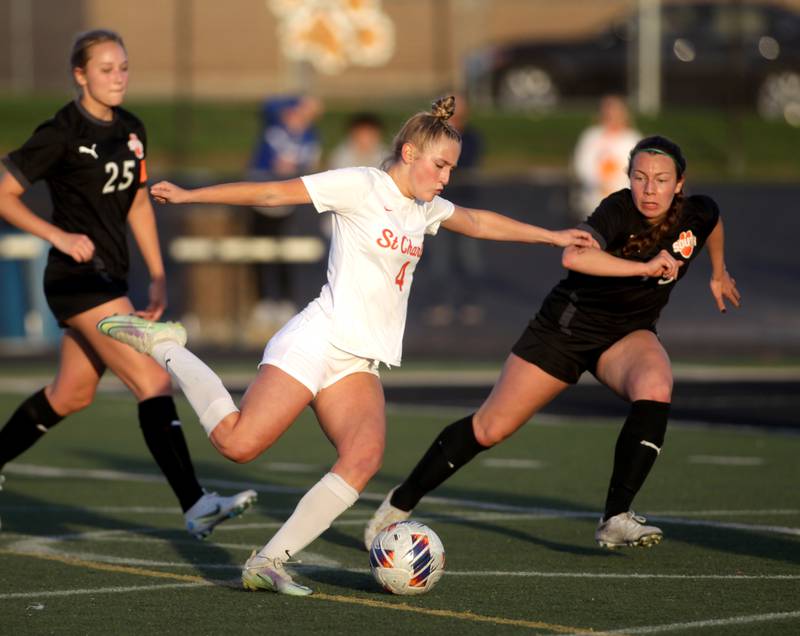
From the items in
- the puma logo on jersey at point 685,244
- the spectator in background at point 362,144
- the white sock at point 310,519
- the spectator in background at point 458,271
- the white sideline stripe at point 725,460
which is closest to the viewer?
the white sock at point 310,519

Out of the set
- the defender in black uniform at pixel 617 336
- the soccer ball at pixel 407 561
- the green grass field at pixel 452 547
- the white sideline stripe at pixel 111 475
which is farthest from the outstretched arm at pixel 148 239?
the soccer ball at pixel 407 561

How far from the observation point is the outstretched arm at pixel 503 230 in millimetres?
7336

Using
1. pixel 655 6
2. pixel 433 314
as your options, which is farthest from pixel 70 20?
pixel 433 314

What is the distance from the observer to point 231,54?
34688mm

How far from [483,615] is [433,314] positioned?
13.8 meters

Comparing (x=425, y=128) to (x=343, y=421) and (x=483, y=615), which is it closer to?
(x=343, y=421)

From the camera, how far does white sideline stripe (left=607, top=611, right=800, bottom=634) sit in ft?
20.2

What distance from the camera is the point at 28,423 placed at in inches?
336

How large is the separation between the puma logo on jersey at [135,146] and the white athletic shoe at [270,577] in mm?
2398

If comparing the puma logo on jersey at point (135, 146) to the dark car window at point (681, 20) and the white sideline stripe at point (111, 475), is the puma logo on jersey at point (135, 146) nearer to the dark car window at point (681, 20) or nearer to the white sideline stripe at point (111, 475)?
the white sideline stripe at point (111, 475)

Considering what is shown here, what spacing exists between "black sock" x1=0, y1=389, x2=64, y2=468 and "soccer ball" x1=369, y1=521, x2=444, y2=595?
7.52ft

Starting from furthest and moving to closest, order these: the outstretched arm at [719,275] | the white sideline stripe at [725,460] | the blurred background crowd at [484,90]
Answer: the blurred background crowd at [484,90] → the white sideline stripe at [725,460] → the outstretched arm at [719,275]

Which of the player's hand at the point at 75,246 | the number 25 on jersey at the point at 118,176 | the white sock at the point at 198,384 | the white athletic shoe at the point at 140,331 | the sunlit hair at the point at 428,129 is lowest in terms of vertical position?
the white sock at the point at 198,384

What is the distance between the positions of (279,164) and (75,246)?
445 inches
